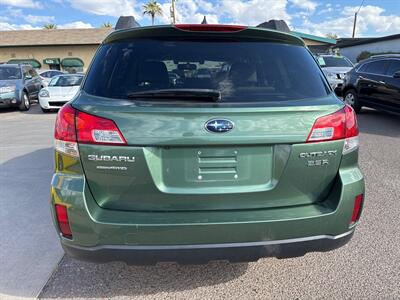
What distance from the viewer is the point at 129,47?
246 centimetres

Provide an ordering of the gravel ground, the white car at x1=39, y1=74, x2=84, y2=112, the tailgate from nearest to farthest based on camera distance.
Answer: the tailgate → the gravel ground → the white car at x1=39, y1=74, x2=84, y2=112

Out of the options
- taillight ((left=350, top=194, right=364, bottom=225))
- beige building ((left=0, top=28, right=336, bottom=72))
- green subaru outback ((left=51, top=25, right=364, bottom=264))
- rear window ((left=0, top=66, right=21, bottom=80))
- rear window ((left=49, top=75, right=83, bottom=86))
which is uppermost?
green subaru outback ((left=51, top=25, right=364, bottom=264))

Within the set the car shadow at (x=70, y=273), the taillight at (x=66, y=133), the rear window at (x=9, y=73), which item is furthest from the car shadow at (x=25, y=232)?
the rear window at (x=9, y=73)

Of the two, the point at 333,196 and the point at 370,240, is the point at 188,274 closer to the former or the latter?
the point at 333,196

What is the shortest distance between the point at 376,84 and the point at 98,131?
351 inches

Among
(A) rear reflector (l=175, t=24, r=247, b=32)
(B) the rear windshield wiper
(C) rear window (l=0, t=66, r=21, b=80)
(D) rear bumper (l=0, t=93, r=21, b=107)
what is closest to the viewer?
(B) the rear windshield wiper

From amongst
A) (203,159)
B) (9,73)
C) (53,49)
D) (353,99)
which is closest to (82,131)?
(203,159)

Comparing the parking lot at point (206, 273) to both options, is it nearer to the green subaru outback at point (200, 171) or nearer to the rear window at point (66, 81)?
the green subaru outback at point (200, 171)

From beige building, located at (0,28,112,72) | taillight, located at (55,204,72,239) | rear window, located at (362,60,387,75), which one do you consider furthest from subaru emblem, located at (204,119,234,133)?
beige building, located at (0,28,112,72)

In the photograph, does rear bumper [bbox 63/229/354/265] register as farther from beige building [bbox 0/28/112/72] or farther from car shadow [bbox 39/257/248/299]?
beige building [bbox 0/28/112/72]

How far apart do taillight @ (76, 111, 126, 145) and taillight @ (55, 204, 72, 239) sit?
1.41 ft

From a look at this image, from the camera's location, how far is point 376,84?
9234 mm

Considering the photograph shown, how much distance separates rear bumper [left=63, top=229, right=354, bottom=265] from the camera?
84.1 inches

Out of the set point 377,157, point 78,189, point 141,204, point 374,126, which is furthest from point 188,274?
point 374,126
